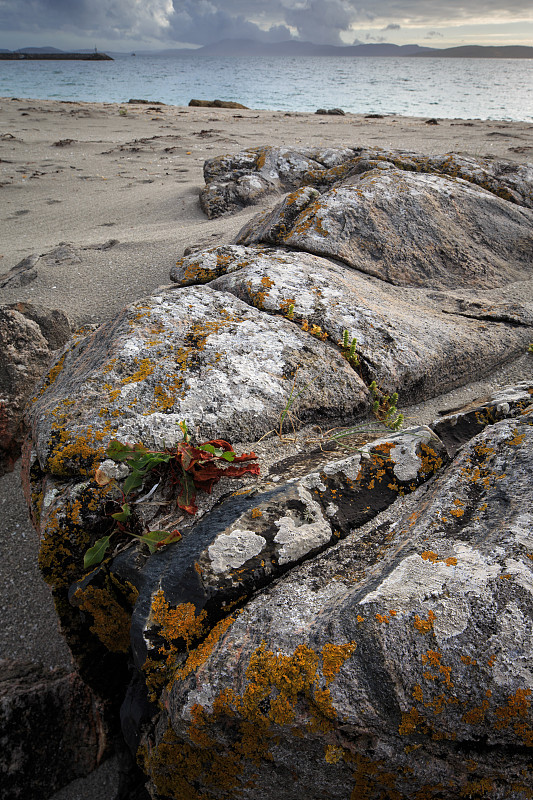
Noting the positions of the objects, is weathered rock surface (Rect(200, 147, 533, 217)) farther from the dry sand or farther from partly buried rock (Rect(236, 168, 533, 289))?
partly buried rock (Rect(236, 168, 533, 289))

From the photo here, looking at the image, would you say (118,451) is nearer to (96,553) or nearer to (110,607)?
(96,553)

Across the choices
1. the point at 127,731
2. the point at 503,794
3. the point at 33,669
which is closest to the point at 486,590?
the point at 503,794

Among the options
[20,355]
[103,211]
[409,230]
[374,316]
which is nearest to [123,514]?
[374,316]

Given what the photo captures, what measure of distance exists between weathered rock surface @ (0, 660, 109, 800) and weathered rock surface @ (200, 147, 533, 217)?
19.2 ft

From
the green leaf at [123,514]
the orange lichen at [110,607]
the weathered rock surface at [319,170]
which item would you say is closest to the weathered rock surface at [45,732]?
the orange lichen at [110,607]

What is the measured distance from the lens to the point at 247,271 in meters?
3.63

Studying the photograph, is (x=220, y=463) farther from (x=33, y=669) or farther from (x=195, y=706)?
(x=33, y=669)

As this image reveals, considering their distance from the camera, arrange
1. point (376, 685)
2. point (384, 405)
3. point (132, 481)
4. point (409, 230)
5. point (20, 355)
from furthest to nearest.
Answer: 1. point (409, 230)
2. point (20, 355)
3. point (384, 405)
4. point (132, 481)
5. point (376, 685)

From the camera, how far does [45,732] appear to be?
2.28 m

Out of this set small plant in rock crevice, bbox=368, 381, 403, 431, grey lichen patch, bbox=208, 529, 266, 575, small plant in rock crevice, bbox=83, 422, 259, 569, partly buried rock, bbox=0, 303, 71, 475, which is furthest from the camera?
partly buried rock, bbox=0, 303, 71, 475

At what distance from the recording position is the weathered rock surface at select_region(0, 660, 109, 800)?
2199 millimetres

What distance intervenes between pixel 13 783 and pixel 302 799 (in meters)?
1.51

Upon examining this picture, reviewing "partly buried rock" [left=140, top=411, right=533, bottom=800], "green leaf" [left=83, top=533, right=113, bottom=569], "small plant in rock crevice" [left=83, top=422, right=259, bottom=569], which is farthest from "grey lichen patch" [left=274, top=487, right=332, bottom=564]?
"green leaf" [left=83, top=533, right=113, bottom=569]

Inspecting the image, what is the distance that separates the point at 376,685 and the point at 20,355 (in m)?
3.74
